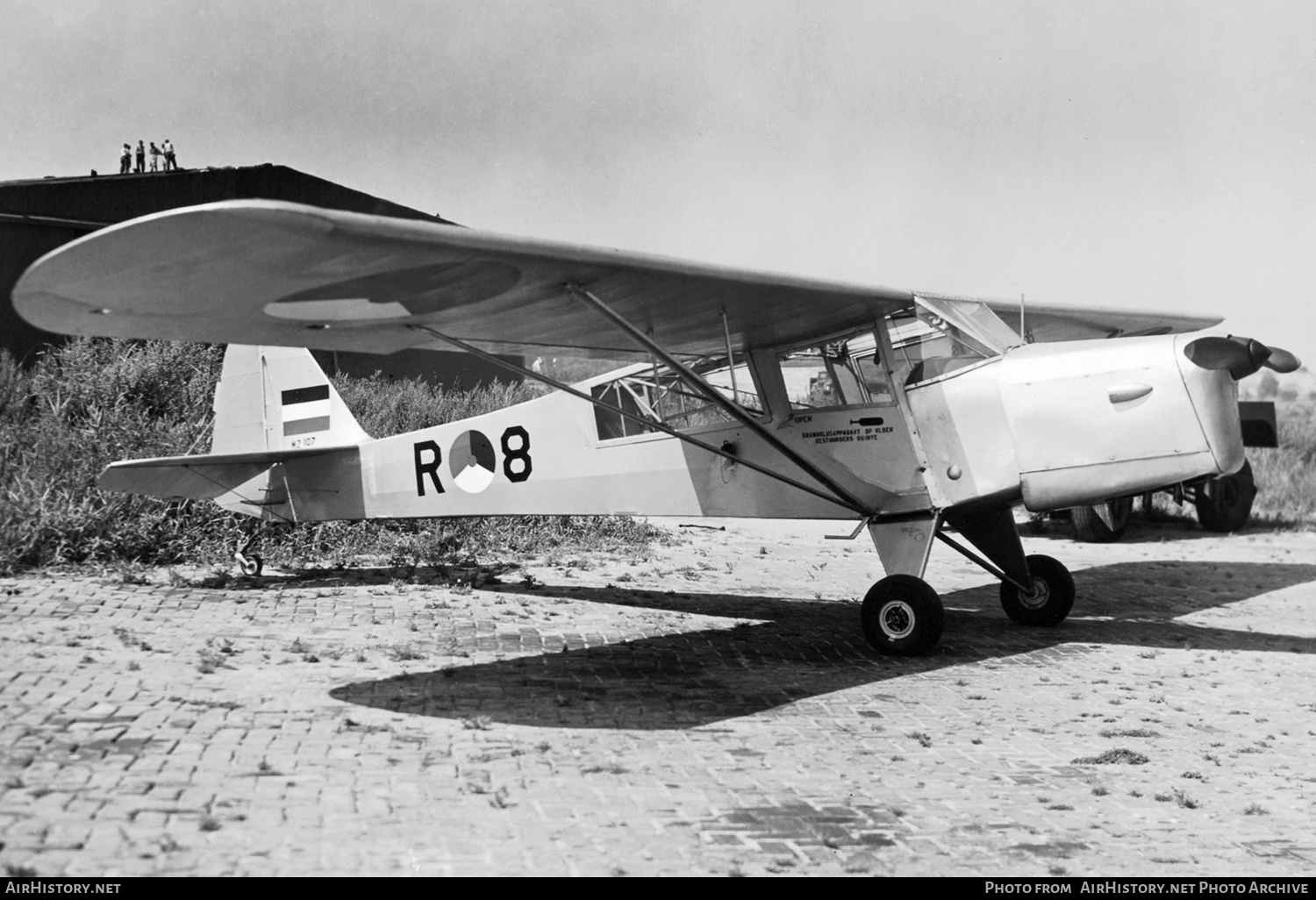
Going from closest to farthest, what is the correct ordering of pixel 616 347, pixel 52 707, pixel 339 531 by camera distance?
pixel 52 707
pixel 616 347
pixel 339 531

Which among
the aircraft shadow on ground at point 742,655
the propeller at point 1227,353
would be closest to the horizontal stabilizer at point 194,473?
the aircraft shadow on ground at point 742,655

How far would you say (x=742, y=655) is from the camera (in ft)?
25.6

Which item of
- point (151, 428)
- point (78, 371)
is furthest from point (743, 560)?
point (78, 371)

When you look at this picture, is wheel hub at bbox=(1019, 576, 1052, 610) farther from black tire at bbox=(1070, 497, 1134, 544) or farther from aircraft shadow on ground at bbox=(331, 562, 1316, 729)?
black tire at bbox=(1070, 497, 1134, 544)

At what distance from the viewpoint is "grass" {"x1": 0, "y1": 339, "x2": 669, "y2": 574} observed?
10445 millimetres

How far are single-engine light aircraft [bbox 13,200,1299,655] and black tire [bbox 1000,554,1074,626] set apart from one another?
23 millimetres

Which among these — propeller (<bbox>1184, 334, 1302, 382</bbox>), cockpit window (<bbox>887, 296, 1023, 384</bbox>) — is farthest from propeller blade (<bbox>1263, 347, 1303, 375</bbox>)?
cockpit window (<bbox>887, 296, 1023, 384</bbox>)

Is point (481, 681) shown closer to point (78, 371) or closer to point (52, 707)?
point (52, 707)

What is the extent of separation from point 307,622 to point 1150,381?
6214 millimetres

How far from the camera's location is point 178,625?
25.5ft

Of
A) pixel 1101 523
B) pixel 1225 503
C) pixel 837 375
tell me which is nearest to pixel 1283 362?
pixel 837 375

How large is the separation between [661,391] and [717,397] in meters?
1.58

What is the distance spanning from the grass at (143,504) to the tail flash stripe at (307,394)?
1.54 metres

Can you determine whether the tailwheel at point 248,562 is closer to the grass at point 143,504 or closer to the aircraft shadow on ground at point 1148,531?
the grass at point 143,504
